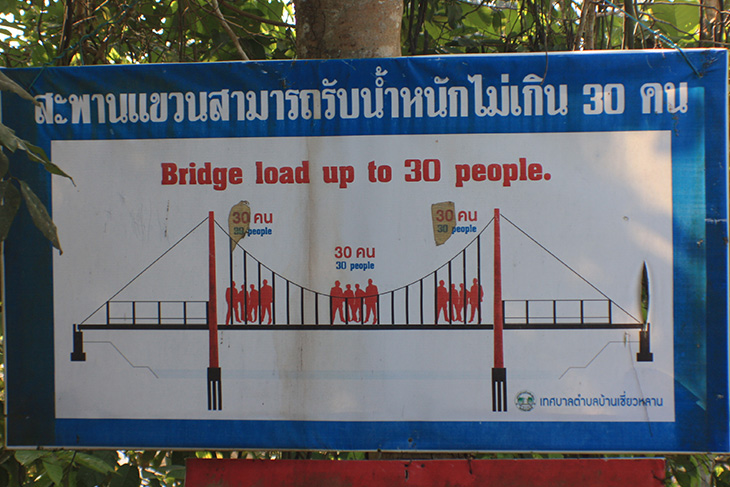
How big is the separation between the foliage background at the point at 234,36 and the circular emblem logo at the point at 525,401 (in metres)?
0.44

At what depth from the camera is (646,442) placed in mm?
1537

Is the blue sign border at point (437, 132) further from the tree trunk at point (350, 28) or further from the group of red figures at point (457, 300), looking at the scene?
the group of red figures at point (457, 300)

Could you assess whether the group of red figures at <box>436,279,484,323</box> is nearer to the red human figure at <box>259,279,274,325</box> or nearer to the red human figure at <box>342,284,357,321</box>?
the red human figure at <box>342,284,357,321</box>

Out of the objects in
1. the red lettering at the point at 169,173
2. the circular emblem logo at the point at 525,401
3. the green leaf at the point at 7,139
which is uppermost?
the green leaf at the point at 7,139

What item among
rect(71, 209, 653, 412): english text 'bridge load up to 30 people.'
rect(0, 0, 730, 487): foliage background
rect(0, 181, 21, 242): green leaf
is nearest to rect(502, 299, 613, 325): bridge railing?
rect(71, 209, 653, 412): english text 'bridge load up to 30 people.'

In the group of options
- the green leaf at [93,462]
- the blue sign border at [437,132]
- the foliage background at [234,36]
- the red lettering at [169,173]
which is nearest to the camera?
the blue sign border at [437,132]

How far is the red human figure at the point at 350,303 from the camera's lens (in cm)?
159

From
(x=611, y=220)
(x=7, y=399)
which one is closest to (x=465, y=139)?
(x=611, y=220)

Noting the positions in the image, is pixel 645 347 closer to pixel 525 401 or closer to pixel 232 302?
pixel 525 401

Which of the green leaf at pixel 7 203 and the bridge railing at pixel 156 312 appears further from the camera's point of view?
the bridge railing at pixel 156 312

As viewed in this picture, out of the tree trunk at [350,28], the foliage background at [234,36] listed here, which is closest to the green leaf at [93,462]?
the foliage background at [234,36]

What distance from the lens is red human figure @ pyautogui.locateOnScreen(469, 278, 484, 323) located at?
1573mm

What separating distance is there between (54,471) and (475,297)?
137 centimetres

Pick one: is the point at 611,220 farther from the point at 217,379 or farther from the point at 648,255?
the point at 217,379
